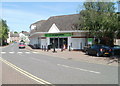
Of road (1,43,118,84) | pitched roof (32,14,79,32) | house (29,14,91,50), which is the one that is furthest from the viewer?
pitched roof (32,14,79,32)

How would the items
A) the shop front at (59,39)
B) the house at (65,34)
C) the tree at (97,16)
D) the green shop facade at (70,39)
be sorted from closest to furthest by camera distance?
the tree at (97,16) < the green shop facade at (70,39) < the house at (65,34) < the shop front at (59,39)

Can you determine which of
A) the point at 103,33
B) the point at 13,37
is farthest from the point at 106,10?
the point at 13,37

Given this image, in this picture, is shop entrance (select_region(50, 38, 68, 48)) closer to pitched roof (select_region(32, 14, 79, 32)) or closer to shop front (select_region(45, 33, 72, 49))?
shop front (select_region(45, 33, 72, 49))

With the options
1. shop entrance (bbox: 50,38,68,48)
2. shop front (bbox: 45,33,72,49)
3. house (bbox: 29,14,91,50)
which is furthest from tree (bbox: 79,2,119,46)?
shop entrance (bbox: 50,38,68,48)

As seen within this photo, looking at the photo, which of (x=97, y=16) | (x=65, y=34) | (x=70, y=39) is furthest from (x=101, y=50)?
(x=65, y=34)

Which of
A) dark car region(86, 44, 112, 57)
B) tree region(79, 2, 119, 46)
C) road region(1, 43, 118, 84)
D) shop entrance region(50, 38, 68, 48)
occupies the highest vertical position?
tree region(79, 2, 119, 46)

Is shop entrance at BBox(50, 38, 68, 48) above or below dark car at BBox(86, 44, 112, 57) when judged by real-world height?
above

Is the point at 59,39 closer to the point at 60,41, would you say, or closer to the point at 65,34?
the point at 60,41

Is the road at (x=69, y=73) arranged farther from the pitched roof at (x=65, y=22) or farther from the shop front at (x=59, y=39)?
the pitched roof at (x=65, y=22)

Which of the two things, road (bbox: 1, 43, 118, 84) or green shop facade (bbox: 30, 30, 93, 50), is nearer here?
road (bbox: 1, 43, 118, 84)

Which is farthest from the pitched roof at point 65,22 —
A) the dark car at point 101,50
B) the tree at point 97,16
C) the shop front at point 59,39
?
the dark car at point 101,50

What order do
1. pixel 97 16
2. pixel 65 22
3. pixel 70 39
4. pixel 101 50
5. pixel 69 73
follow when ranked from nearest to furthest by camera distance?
1. pixel 69 73
2. pixel 101 50
3. pixel 97 16
4. pixel 70 39
5. pixel 65 22

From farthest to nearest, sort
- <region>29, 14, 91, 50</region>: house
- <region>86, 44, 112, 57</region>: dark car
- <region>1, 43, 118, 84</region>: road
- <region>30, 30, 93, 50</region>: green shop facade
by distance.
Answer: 1. <region>29, 14, 91, 50</region>: house
2. <region>30, 30, 93, 50</region>: green shop facade
3. <region>86, 44, 112, 57</region>: dark car
4. <region>1, 43, 118, 84</region>: road

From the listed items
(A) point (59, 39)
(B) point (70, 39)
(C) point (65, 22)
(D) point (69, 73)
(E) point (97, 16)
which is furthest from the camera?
(C) point (65, 22)
